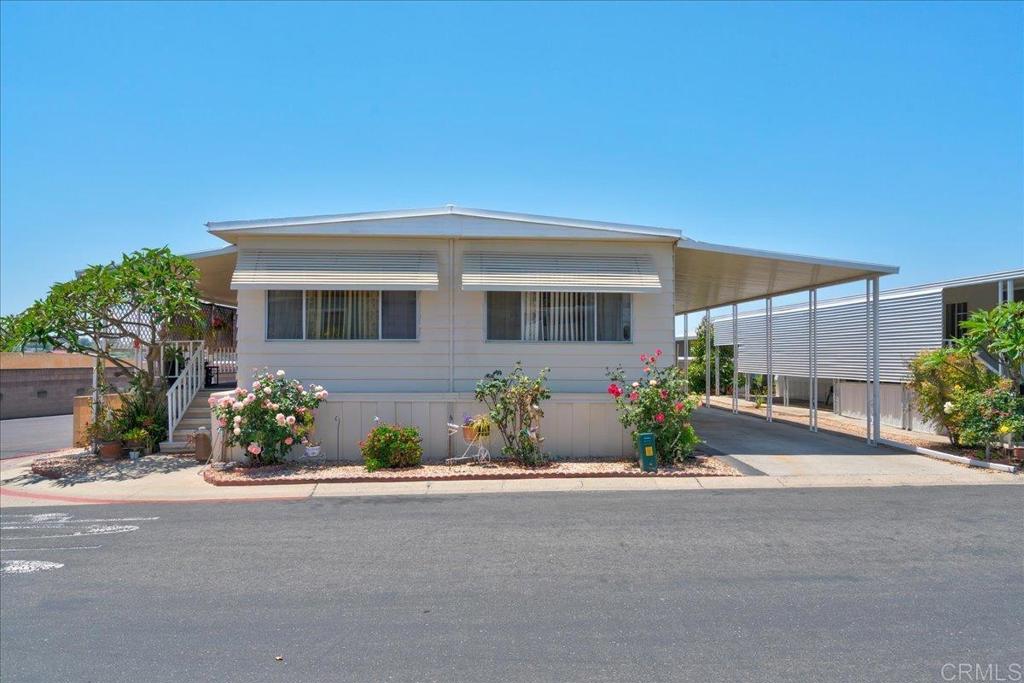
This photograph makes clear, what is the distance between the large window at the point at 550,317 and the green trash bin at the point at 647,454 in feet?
7.35

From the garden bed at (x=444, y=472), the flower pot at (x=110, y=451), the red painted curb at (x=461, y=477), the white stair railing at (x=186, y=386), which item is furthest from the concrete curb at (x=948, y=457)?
the flower pot at (x=110, y=451)

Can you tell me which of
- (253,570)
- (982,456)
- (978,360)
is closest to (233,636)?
(253,570)

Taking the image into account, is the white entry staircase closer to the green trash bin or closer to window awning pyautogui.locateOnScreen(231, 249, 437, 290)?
window awning pyautogui.locateOnScreen(231, 249, 437, 290)

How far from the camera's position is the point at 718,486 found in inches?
398

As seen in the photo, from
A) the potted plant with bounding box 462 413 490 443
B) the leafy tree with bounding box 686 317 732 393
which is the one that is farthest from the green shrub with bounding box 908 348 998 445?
the leafy tree with bounding box 686 317 732 393

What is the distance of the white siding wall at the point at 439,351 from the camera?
41.0 ft

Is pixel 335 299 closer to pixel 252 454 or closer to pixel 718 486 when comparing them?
pixel 252 454

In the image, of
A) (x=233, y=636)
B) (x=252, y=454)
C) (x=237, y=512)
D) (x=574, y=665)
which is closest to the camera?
(x=574, y=665)

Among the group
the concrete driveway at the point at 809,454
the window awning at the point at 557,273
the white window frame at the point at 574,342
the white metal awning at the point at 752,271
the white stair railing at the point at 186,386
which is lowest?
the concrete driveway at the point at 809,454

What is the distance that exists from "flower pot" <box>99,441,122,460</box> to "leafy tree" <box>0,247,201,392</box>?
1.51m

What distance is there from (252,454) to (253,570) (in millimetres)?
5184

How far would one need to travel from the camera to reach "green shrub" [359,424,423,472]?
11266 mm

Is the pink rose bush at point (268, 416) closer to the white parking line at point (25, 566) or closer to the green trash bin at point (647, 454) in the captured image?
the white parking line at point (25, 566)

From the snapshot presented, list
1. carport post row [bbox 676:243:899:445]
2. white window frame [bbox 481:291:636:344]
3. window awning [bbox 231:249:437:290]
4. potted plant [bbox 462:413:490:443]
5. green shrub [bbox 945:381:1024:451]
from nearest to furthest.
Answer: potted plant [bbox 462:413:490:443], green shrub [bbox 945:381:1024:451], window awning [bbox 231:249:437:290], white window frame [bbox 481:291:636:344], carport post row [bbox 676:243:899:445]
